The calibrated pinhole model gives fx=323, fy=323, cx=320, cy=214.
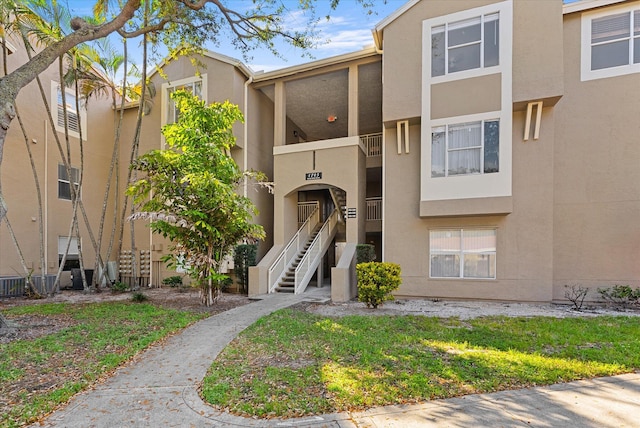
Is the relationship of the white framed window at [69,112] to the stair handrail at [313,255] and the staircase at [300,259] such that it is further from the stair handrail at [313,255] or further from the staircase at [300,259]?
the stair handrail at [313,255]

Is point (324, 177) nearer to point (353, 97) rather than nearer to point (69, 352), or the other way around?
point (353, 97)

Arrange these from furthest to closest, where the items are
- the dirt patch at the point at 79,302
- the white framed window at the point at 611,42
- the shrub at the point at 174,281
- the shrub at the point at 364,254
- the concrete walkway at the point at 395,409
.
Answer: the shrub at the point at 174,281
the shrub at the point at 364,254
the white framed window at the point at 611,42
the dirt patch at the point at 79,302
the concrete walkway at the point at 395,409

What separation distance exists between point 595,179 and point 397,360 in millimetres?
9513

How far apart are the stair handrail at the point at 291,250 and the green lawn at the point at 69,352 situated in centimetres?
372

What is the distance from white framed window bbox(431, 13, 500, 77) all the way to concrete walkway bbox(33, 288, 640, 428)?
9086 millimetres

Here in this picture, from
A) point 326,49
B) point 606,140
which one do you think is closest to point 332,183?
point 326,49

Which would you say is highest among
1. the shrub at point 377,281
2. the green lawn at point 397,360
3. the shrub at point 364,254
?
the shrub at point 364,254

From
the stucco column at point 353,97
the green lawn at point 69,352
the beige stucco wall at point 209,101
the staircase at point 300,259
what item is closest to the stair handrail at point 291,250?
the staircase at point 300,259

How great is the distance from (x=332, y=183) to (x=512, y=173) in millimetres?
5870

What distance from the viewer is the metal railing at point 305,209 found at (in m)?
14.7

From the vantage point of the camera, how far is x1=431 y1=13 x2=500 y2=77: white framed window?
9.95 m

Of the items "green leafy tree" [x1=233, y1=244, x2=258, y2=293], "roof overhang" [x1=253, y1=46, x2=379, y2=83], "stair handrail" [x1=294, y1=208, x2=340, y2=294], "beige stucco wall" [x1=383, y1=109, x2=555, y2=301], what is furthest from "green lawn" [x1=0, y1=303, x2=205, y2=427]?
"roof overhang" [x1=253, y1=46, x2=379, y2=83]

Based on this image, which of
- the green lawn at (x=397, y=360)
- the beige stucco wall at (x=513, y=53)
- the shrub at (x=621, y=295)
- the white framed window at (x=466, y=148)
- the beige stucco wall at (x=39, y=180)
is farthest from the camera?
the beige stucco wall at (x=39, y=180)

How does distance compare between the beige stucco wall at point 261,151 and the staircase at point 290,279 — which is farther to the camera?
the beige stucco wall at point 261,151
